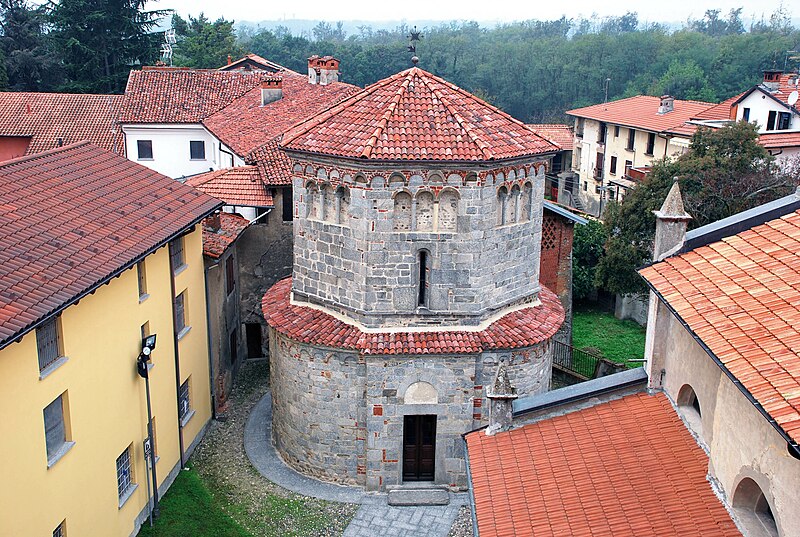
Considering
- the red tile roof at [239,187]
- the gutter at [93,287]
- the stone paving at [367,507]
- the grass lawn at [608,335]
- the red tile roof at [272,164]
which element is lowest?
the grass lawn at [608,335]

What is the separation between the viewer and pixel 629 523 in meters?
11.6

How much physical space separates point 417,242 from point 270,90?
24161mm

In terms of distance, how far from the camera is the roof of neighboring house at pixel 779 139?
40000mm

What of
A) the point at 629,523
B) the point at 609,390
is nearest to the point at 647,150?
the point at 609,390

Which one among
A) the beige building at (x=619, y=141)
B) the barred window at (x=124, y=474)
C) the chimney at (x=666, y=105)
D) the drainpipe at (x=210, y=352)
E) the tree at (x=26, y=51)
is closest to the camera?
the barred window at (x=124, y=474)

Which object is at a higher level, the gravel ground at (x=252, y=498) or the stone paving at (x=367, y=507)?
the stone paving at (x=367, y=507)

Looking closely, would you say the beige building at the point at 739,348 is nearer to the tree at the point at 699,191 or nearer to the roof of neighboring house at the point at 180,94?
the tree at the point at 699,191

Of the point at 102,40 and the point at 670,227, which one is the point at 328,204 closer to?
the point at 670,227

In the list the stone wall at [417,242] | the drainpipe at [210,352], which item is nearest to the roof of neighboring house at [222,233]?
the drainpipe at [210,352]

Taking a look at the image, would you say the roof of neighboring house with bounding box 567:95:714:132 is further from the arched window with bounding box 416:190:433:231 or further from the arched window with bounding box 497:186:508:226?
the arched window with bounding box 416:190:433:231

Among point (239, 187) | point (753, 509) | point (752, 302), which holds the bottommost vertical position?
point (753, 509)

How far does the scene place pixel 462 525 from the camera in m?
19.4

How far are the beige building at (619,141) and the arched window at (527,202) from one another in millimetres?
32785

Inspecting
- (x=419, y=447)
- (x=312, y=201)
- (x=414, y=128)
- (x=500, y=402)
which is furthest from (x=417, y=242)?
(x=500, y=402)
